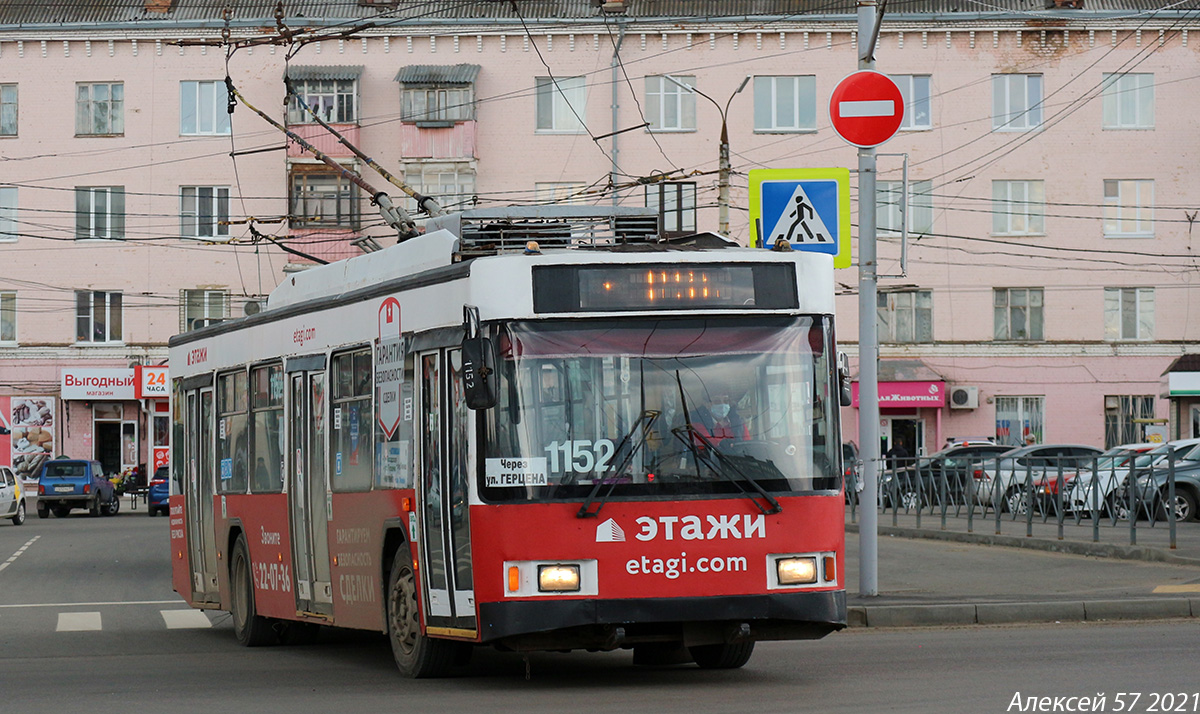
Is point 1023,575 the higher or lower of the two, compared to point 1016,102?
lower

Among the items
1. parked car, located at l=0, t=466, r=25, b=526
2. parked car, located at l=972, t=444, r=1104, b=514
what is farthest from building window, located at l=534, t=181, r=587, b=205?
parked car, located at l=972, t=444, r=1104, b=514

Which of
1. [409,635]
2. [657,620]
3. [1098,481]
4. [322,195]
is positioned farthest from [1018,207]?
[657,620]

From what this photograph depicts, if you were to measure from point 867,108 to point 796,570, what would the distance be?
6886 millimetres

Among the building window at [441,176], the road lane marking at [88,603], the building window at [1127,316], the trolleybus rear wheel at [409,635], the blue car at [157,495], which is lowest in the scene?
the blue car at [157,495]

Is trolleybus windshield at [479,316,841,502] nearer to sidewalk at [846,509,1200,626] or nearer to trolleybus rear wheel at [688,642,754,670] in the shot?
trolleybus rear wheel at [688,642,754,670]

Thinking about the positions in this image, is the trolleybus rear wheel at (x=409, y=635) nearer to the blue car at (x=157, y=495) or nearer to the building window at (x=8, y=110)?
the blue car at (x=157, y=495)

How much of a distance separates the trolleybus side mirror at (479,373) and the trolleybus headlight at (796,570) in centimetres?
184

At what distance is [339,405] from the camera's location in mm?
12289

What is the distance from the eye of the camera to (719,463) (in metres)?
9.84

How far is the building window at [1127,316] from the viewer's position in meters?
51.8

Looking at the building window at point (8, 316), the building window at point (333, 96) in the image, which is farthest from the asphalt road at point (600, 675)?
the building window at point (8, 316)

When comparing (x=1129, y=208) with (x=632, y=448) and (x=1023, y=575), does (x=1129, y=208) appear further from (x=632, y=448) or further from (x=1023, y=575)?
(x=632, y=448)

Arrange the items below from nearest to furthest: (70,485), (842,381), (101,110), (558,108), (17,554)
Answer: (842,381) → (17,554) → (70,485) → (558,108) → (101,110)

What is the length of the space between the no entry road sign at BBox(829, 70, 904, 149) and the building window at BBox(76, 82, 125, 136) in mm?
40891
